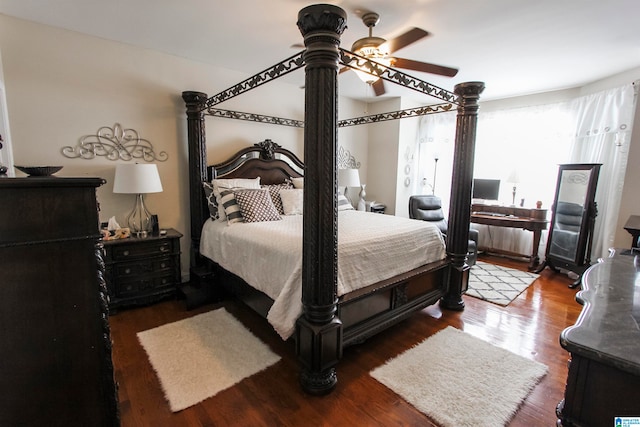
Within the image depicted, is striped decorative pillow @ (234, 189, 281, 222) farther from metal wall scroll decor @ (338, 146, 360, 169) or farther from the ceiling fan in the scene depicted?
metal wall scroll decor @ (338, 146, 360, 169)

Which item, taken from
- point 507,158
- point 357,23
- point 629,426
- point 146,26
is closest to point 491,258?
point 507,158

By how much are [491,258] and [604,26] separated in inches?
133

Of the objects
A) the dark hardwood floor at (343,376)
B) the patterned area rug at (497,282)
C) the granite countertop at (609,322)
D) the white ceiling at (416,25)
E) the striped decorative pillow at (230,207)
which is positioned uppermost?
the white ceiling at (416,25)

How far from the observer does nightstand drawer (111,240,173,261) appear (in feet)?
8.77

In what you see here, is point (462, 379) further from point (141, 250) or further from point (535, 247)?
point (535, 247)

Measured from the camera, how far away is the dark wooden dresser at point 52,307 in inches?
39.0

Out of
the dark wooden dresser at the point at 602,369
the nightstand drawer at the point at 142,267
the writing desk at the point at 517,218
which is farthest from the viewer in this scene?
the writing desk at the point at 517,218

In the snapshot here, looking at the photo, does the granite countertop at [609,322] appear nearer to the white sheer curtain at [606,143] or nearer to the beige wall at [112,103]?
the beige wall at [112,103]

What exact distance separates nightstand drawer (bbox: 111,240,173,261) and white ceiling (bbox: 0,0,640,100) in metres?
1.93

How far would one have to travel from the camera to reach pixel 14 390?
1.01 metres

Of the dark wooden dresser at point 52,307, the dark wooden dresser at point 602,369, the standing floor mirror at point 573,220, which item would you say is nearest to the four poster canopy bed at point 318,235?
the dark wooden dresser at point 52,307

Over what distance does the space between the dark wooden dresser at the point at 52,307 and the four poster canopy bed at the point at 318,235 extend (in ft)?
3.29

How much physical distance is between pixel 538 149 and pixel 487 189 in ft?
2.87

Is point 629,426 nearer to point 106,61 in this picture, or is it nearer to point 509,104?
point 106,61
